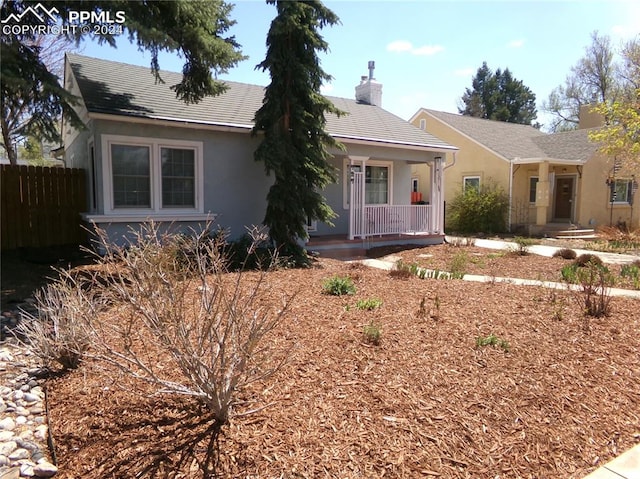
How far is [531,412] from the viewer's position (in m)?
3.18

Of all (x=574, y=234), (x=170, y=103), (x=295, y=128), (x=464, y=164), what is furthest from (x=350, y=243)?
(x=464, y=164)

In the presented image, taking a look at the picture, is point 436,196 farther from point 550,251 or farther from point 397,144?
point 550,251

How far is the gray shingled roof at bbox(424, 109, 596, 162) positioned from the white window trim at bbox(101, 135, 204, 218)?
1460 cm

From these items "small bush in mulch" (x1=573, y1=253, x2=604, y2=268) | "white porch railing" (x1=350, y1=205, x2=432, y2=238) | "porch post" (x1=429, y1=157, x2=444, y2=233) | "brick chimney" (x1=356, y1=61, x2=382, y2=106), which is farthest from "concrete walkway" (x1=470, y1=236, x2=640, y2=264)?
"brick chimney" (x1=356, y1=61, x2=382, y2=106)

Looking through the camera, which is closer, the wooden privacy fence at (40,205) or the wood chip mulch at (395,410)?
the wood chip mulch at (395,410)

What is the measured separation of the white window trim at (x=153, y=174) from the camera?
890 cm

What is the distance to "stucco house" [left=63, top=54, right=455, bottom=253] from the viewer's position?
909cm

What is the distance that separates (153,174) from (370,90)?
1091 cm

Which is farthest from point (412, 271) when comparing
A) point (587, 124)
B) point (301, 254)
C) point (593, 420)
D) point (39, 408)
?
point (587, 124)

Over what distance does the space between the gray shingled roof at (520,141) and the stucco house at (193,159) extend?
763cm

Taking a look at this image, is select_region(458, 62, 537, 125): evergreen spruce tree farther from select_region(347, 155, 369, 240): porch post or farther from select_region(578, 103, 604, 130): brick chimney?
select_region(347, 155, 369, 240): porch post

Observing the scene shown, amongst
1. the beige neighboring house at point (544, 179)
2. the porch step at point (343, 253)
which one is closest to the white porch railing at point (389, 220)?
the porch step at point (343, 253)

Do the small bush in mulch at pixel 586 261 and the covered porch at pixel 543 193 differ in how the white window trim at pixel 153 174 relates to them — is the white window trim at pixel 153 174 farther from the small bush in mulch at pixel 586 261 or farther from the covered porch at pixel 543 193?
the covered porch at pixel 543 193

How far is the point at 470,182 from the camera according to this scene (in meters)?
20.6
